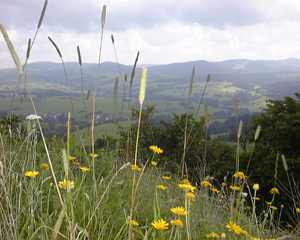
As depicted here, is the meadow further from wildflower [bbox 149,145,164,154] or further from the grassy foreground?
wildflower [bbox 149,145,164,154]

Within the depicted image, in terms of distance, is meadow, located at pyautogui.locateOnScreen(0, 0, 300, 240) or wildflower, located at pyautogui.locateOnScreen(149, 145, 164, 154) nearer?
meadow, located at pyautogui.locateOnScreen(0, 0, 300, 240)

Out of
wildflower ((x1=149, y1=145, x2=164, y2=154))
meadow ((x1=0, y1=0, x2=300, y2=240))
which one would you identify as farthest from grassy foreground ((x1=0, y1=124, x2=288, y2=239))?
wildflower ((x1=149, y1=145, x2=164, y2=154))

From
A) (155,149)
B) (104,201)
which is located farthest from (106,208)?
(155,149)

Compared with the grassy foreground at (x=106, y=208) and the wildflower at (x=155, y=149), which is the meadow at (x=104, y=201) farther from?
the wildflower at (x=155, y=149)

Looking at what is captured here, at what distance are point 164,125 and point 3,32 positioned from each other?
3581 centimetres

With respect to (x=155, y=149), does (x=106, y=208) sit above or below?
below

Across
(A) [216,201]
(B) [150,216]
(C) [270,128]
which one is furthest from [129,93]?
(C) [270,128]

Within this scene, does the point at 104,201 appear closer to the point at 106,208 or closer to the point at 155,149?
the point at 106,208

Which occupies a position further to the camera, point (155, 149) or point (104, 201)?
point (155, 149)

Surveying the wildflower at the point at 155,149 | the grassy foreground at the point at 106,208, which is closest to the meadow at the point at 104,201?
the grassy foreground at the point at 106,208

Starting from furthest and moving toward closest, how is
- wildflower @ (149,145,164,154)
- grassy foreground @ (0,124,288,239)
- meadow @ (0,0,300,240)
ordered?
wildflower @ (149,145,164,154)
grassy foreground @ (0,124,288,239)
meadow @ (0,0,300,240)

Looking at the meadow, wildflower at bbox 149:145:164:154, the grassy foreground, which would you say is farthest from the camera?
wildflower at bbox 149:145:164:154

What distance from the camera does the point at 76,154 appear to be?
545 centimetres

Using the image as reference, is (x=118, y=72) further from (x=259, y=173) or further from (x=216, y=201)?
(x=259, y=173)
